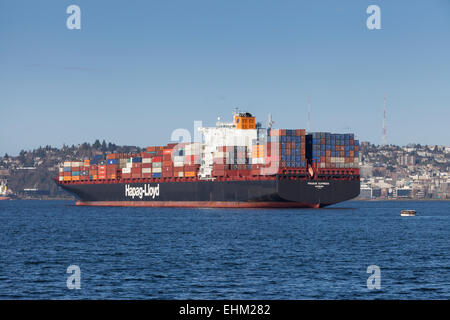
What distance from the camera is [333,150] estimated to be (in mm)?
101625

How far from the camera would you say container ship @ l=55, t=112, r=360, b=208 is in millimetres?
97250

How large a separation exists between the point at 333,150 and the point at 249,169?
1349 centimetres

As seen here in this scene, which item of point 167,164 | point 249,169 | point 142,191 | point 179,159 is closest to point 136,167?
point 142,191

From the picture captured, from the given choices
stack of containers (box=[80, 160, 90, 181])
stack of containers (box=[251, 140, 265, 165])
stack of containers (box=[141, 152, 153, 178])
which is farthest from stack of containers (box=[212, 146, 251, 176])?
stack of containers (box=[80, 160, 90, 181])

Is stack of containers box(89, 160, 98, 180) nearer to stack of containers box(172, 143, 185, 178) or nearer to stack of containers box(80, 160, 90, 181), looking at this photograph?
stack of containers box(80, 160, 90, 181)

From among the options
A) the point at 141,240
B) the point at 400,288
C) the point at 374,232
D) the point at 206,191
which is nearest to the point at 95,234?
the point at 141,240

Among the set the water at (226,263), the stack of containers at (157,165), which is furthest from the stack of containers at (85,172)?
the water at (226,263)

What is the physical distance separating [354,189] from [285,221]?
31.6m

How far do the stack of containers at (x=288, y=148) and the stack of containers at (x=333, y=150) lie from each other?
276 centimetres

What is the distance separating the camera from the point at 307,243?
162 ft

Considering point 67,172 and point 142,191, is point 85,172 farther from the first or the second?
point 142,191
